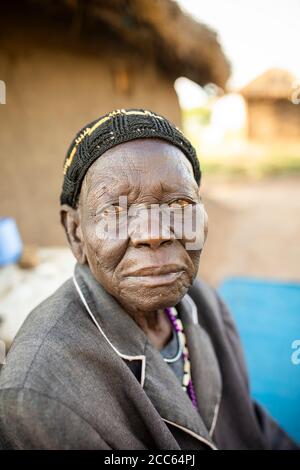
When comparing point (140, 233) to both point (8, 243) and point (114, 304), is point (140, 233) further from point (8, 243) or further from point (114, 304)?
point (8, 243)

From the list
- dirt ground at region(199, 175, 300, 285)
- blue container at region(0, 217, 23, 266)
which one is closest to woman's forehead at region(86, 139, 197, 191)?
blue container at region(0, 217, 23, 266)

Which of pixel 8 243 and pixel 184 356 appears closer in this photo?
pixel 184 356

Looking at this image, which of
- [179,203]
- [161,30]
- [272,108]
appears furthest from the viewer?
[272,108]

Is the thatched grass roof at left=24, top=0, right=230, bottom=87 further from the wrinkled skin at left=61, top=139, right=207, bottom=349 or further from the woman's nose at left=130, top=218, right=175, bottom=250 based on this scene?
the woman's nose at left=130, top=218, right=175, bottom=250

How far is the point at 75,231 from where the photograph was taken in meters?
1.19

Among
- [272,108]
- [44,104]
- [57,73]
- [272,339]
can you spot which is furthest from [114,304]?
[272,108]

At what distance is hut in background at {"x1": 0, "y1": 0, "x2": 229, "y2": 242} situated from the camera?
12.0 ft

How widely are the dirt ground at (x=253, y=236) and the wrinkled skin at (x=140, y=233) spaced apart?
431 centimetres

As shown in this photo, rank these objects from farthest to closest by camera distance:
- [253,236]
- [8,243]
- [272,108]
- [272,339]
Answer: [272,108] < [253,236] < [8,243] < [272,339]

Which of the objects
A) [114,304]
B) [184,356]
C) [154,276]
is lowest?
[184,356]

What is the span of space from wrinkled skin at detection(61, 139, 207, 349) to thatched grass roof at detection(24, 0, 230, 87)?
3.12m

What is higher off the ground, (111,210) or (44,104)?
(44,104)

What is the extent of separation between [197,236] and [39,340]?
0.51 metres

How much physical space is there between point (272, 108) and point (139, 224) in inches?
618
